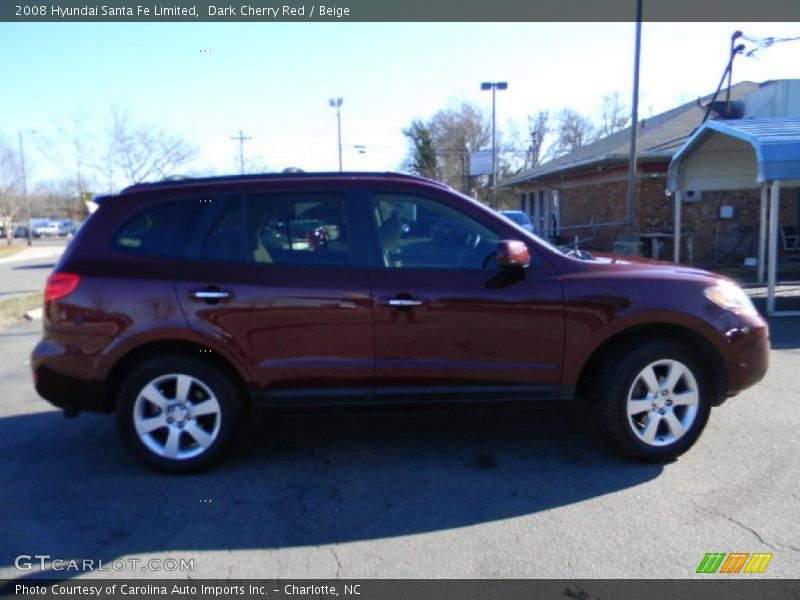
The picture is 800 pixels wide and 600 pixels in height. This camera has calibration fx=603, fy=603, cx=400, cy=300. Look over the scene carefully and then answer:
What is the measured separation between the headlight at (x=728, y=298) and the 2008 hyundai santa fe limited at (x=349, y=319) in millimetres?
13

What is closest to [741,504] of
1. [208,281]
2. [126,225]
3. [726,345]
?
[726,345]

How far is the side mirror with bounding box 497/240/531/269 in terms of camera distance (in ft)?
11.9

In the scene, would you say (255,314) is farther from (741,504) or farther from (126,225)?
(741,504)

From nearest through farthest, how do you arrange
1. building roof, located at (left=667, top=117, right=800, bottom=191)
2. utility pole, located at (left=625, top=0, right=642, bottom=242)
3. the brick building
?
building roof, located at (left=667, top=117, right=800, bottom=191) < utility pole, located at (left=625, top=0, right=642, bottom=242) < the brick building

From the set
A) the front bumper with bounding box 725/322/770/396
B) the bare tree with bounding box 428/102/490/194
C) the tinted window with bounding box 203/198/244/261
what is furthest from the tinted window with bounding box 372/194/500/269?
the bare tree with bounding box 428/102/490/194

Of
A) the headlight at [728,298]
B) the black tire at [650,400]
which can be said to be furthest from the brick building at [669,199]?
the black tire at [650,400]

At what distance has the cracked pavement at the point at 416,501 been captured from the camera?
300cm

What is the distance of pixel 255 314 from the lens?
3.77m

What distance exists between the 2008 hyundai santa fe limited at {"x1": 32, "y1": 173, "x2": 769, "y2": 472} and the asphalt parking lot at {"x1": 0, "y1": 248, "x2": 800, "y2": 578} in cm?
37

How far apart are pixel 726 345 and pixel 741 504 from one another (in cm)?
100

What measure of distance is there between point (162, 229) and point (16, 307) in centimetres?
916

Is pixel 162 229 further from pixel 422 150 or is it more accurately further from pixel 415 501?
pixel 422 150

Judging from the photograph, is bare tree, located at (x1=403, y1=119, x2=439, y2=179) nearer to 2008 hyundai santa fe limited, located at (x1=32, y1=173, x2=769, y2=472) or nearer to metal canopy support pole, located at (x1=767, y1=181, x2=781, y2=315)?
metal canopy support pole, located at (x1=767, y1=181, x2=781, y2=315)

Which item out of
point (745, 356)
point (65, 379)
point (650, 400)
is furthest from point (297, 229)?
point (745, 356)
